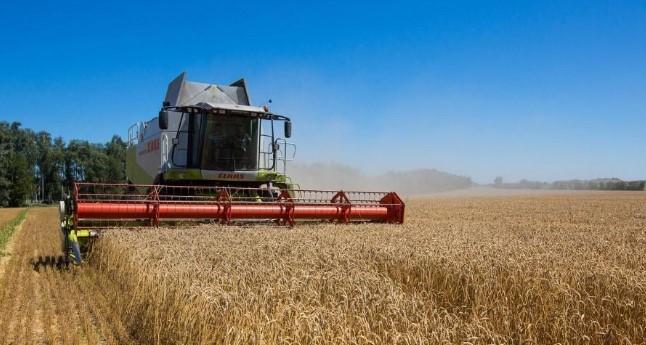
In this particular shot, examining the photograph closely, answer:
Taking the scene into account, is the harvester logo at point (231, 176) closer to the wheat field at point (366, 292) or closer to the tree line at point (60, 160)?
the wheat field at point (366, 292)

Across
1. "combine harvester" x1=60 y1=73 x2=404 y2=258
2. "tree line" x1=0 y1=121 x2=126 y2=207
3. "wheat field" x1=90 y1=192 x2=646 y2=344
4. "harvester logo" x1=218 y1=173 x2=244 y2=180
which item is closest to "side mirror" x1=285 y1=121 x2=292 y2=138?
"combine harvester" x1=60 y1=73 x2=404 y2=258

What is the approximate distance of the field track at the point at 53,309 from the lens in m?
4.15

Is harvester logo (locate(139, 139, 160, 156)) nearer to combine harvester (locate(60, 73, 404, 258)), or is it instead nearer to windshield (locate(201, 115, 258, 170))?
combine harvester (locate(60, 73, 404, 258))

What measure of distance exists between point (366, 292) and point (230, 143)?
23.9 ft

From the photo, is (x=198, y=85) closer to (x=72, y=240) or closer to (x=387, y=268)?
(x=72, y=240)

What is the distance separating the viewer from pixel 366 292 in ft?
11.8

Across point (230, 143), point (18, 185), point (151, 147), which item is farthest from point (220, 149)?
point (18, 185)

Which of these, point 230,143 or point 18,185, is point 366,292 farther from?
point 18,185

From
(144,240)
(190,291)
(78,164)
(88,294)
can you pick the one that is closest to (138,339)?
(190,291)

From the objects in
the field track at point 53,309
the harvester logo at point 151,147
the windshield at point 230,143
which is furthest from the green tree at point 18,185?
the field track at point 53,309

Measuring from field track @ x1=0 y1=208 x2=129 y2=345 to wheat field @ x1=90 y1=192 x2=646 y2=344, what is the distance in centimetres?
21

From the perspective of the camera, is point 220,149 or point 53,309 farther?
point 220,149

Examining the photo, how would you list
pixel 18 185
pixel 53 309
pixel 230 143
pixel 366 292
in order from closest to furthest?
1. pixel 366 292
2. pixel 53 309
3. pixel 230 143
4. pixel 18 185

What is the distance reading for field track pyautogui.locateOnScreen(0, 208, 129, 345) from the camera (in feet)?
13.6
